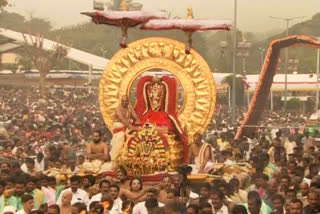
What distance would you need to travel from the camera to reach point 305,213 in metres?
10.6

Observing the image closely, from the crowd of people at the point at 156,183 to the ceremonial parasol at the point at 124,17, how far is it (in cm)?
170

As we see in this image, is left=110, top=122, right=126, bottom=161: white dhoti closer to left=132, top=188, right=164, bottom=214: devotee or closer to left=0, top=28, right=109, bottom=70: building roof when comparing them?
left=132, top=188, right=164, bottom=214: devotee

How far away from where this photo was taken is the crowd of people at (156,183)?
1119cm

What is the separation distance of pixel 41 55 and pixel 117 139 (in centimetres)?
1444

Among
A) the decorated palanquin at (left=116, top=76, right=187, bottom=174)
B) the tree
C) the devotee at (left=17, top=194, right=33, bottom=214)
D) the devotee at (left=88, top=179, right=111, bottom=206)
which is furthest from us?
the tree

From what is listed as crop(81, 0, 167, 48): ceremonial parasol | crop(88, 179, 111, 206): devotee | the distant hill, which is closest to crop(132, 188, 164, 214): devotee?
crop(88, 179, 111, 206): devotee

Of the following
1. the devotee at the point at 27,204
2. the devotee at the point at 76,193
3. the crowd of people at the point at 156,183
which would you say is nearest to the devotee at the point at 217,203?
the crowd of people at the point at 156,183

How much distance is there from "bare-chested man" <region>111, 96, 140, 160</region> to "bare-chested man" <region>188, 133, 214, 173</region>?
2.91ft

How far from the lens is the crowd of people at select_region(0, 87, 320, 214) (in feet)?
36.7

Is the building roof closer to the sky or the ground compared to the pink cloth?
closer to the sky

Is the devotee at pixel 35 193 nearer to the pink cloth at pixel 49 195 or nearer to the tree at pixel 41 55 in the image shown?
the pink cloth at pixel 49 195

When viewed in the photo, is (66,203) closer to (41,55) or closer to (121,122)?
(121,122)

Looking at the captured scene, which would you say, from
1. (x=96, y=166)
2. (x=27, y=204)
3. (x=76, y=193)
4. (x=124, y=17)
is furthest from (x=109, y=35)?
(x=27, y=204)

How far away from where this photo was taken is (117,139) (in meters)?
15.2
